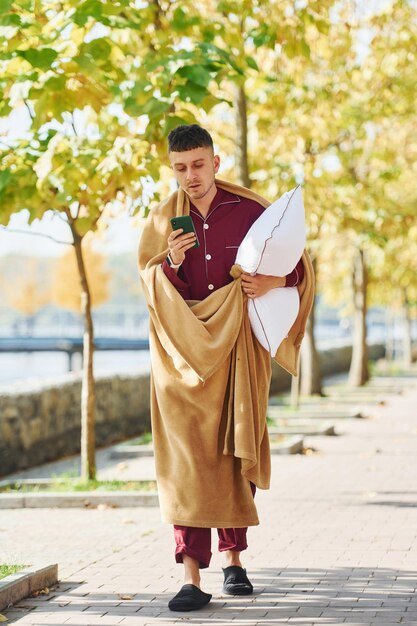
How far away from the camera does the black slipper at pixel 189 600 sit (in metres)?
5.70

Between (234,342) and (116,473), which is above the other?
(234,342)

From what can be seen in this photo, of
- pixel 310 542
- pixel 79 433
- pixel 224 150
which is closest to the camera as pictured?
pixel 310 542

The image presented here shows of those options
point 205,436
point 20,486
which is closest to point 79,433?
point 20,486

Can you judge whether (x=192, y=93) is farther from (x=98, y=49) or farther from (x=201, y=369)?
(x=201, y=369)

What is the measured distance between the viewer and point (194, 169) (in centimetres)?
→ 581

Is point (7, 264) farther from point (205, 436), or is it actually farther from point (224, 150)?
point (205, 436)

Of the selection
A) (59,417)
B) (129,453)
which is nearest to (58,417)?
(59,417)

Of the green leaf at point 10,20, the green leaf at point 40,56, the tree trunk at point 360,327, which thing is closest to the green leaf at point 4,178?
the green leaf at point 40,56

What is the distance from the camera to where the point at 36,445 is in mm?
12617

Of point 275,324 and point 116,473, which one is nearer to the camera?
point 275,324

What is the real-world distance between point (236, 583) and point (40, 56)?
367cm

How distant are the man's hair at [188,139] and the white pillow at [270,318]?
29.1 inches

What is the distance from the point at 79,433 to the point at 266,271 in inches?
326

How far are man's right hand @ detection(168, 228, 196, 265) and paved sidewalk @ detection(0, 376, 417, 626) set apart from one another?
1582mm
